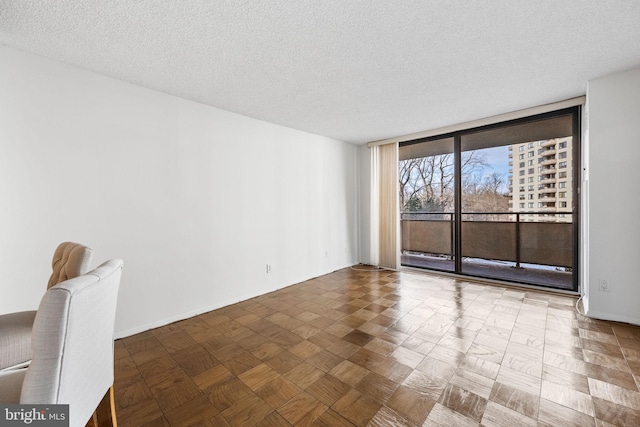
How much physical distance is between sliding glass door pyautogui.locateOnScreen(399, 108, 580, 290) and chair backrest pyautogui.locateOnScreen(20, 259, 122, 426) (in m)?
4.64

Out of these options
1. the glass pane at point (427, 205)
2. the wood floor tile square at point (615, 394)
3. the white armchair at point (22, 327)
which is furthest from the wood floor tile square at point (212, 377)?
the glass pane at point (427, 205)

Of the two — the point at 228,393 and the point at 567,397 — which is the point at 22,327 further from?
the point at 567,397

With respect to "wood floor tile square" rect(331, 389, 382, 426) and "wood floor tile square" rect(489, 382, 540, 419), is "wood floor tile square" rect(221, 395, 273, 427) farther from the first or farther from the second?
"wood floor tile square" rect(489, 382, 540, 419)

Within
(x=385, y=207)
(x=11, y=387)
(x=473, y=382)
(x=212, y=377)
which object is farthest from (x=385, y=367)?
(x=385, y=207)

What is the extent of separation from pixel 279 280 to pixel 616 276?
395cm

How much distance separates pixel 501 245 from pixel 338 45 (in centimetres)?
438

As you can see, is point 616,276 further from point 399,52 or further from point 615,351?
point 399,52

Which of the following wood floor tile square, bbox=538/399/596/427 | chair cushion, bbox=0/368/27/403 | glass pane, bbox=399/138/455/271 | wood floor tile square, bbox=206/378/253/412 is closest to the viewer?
chair cushion, bbox=0/368/27/403

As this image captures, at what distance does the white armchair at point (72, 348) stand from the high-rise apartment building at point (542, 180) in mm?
5050

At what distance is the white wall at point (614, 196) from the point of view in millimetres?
2654

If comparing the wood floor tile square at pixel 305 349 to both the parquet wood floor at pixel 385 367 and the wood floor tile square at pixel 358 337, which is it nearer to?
the parquet wood floor at pixel 385 367

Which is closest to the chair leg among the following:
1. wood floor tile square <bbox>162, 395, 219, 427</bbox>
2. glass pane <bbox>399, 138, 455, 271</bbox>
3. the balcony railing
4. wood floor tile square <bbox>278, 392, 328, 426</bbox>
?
wood floor tile square <bbox>162, 395, 219, 427</bbox>

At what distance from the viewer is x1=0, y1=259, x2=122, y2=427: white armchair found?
81 centimetres

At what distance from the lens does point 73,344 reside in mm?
897
